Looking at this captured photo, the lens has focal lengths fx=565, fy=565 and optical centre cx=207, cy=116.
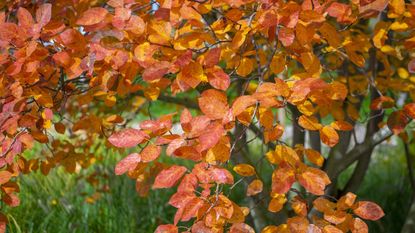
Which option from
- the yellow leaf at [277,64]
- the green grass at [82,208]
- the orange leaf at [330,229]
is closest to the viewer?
the orange leaf at [330,229]

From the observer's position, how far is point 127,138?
1.44 meters

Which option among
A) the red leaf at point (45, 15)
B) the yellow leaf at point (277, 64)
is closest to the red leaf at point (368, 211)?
the yellow leaf at point (277, 64)

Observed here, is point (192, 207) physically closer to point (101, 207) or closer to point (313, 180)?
point (313, 180)

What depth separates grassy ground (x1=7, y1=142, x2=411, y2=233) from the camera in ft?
9.86

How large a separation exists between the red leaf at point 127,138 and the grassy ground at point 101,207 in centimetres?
141

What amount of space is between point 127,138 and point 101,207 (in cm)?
195

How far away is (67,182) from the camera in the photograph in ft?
12.8

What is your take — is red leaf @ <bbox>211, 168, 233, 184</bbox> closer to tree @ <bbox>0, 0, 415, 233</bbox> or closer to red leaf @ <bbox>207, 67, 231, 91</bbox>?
tree @ <bbox>0, 0, 415, 233</bbox>

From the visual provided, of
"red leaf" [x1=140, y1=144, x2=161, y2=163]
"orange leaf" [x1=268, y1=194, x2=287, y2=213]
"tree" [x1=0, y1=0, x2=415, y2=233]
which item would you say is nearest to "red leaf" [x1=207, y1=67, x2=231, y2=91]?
"tree" [x1=0, y1=0, x2=415, y2=233]

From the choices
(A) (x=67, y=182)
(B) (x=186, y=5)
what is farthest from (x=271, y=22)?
(A) (x=67, y=182)

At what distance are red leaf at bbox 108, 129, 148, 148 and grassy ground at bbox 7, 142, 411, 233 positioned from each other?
1.41m

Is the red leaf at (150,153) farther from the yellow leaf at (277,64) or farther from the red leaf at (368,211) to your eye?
the red leaf at (368,211)

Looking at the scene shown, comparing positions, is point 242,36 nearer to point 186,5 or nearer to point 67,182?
point 186,5

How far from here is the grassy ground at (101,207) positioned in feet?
9.86
